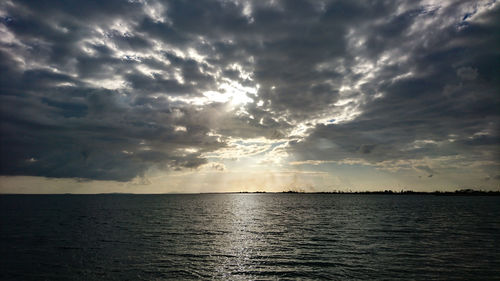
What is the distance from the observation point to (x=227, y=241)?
42281mm

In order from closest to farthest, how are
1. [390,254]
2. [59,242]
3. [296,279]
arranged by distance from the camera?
[296,279]
[390,254]
[59,242]

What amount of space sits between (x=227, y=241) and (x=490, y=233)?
4651 centimetres

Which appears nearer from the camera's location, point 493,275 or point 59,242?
point 493,275

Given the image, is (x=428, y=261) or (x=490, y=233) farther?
(x=490, y=233)

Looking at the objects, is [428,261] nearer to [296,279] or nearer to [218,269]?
[296,279]

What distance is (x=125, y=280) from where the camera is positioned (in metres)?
23.9

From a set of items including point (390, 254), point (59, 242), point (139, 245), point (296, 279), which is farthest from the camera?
point (59, 242)

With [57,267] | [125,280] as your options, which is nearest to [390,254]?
[125,280]

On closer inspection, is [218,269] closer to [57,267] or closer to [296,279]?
[296,279]

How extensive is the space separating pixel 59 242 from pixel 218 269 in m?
29.7

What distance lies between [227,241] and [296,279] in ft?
66.8

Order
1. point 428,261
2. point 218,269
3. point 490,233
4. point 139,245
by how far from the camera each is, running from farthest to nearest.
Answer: point 490,233
point 139,245
point 428,261
point 218,269

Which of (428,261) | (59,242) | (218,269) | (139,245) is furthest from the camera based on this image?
(59,242)

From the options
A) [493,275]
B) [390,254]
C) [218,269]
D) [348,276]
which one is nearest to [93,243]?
[218,269]
